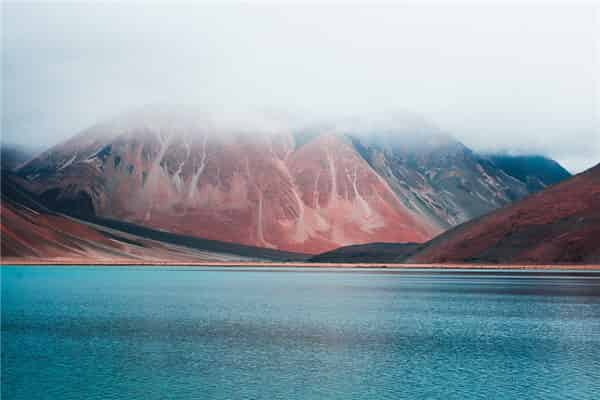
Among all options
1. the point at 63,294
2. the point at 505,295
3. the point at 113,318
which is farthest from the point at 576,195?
the point at 113,318

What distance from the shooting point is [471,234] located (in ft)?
520

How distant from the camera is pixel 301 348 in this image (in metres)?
37.7

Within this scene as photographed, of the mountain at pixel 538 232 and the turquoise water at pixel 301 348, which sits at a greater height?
the mountain at pixel 538 232

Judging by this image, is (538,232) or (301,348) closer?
(301,348)

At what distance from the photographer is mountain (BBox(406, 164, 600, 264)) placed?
131750 mm

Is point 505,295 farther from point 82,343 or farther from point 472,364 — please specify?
point 82,343

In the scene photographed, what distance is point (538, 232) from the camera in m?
142

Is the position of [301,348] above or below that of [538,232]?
below

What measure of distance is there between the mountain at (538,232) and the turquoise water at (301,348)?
2709 inches

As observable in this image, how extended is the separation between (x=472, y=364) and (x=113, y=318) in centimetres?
2675

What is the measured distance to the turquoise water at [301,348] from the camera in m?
28.5

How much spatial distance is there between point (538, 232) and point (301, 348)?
114171 millimetres

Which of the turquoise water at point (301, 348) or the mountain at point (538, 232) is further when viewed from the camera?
the mountain at point (538, 232)

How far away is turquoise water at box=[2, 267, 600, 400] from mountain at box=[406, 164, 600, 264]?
68799mm
